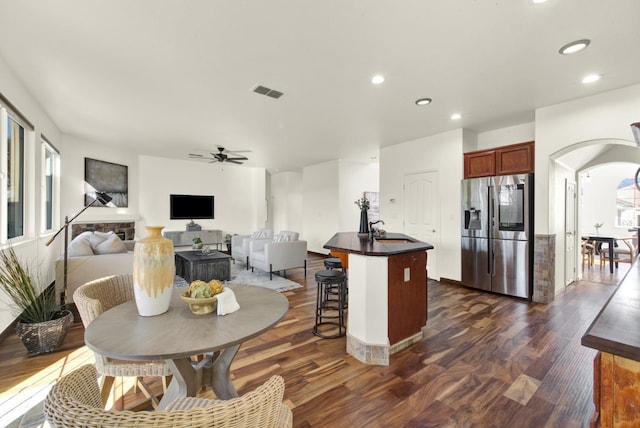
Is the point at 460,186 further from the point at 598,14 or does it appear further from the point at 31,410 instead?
the point at 31,410

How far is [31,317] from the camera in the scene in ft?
8.26

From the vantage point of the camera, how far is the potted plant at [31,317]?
244 centimetres

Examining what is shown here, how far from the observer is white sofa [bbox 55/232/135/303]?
341cm

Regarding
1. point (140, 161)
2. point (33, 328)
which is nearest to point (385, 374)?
point (33, 328)

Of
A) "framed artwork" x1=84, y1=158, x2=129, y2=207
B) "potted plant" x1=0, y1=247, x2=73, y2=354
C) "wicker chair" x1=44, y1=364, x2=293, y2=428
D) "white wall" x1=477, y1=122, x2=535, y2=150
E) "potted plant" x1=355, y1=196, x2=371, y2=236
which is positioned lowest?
"potted plant" x1=0, y1=247, x2=73, y2=354

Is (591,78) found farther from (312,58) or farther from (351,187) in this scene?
(351,187)

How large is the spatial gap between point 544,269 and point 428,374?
9.23 ft

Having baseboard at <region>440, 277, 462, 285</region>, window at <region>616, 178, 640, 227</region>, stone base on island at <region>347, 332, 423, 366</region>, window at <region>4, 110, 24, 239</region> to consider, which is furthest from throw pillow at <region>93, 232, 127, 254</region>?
window at <region>616, 178, 640, 227</region>

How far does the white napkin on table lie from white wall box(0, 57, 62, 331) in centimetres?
289

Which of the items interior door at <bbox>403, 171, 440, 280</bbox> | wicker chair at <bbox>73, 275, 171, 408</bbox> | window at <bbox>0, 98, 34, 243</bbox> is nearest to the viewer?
wicker chair at <bbox>73, 275, 171, 408</bbox>

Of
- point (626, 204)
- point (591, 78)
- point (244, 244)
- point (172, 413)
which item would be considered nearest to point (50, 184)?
point (244, 244)

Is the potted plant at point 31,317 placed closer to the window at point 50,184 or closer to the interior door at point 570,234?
the window at point 50,184

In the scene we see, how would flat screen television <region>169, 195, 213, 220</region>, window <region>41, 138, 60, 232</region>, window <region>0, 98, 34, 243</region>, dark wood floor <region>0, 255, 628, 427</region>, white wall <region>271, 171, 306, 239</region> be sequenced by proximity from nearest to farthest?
1. dark wood floor <region>0, 255, 628, 427</region>
2. window <region>0, 98, 34, 243</region>
3. window <region>41, 138, 60, 232</region>
4. flat screen television <region>169, 195, 213, 220</region>
5. white wall <region>271, 171, 306, 239</region>

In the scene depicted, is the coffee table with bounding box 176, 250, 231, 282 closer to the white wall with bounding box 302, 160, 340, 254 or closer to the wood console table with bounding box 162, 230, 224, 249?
the wood console table with bounding box 162, 230, 224, 249
